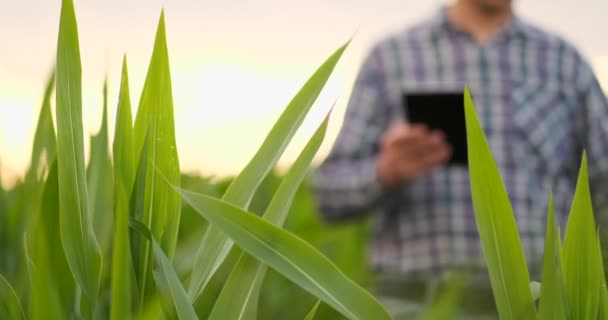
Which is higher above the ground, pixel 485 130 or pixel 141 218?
pixel 141 218

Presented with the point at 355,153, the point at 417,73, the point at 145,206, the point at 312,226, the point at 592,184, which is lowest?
the point at 312,226

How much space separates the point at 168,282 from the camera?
1.60 feet

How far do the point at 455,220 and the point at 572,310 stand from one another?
1.77 meters

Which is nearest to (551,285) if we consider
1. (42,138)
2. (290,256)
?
(290,256)

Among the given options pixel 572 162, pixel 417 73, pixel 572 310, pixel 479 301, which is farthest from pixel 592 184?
pixel 572 310

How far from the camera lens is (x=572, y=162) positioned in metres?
2.40

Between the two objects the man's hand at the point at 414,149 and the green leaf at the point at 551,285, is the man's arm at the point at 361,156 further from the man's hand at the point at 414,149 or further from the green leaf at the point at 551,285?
the green leaf at the point at 551,285

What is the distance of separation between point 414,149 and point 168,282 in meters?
1.43

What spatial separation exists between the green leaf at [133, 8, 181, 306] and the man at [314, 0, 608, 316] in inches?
64.7

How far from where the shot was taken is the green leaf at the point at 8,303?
1.79 feet

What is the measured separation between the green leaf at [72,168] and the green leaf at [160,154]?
3 centimetres

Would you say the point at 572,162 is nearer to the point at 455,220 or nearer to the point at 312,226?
the point at 455,220

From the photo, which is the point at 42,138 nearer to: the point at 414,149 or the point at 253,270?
the point at 253,270

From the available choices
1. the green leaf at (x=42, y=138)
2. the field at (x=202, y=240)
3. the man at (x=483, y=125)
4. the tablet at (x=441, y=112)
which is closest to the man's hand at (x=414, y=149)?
the tablet at (x=441, y=112)
